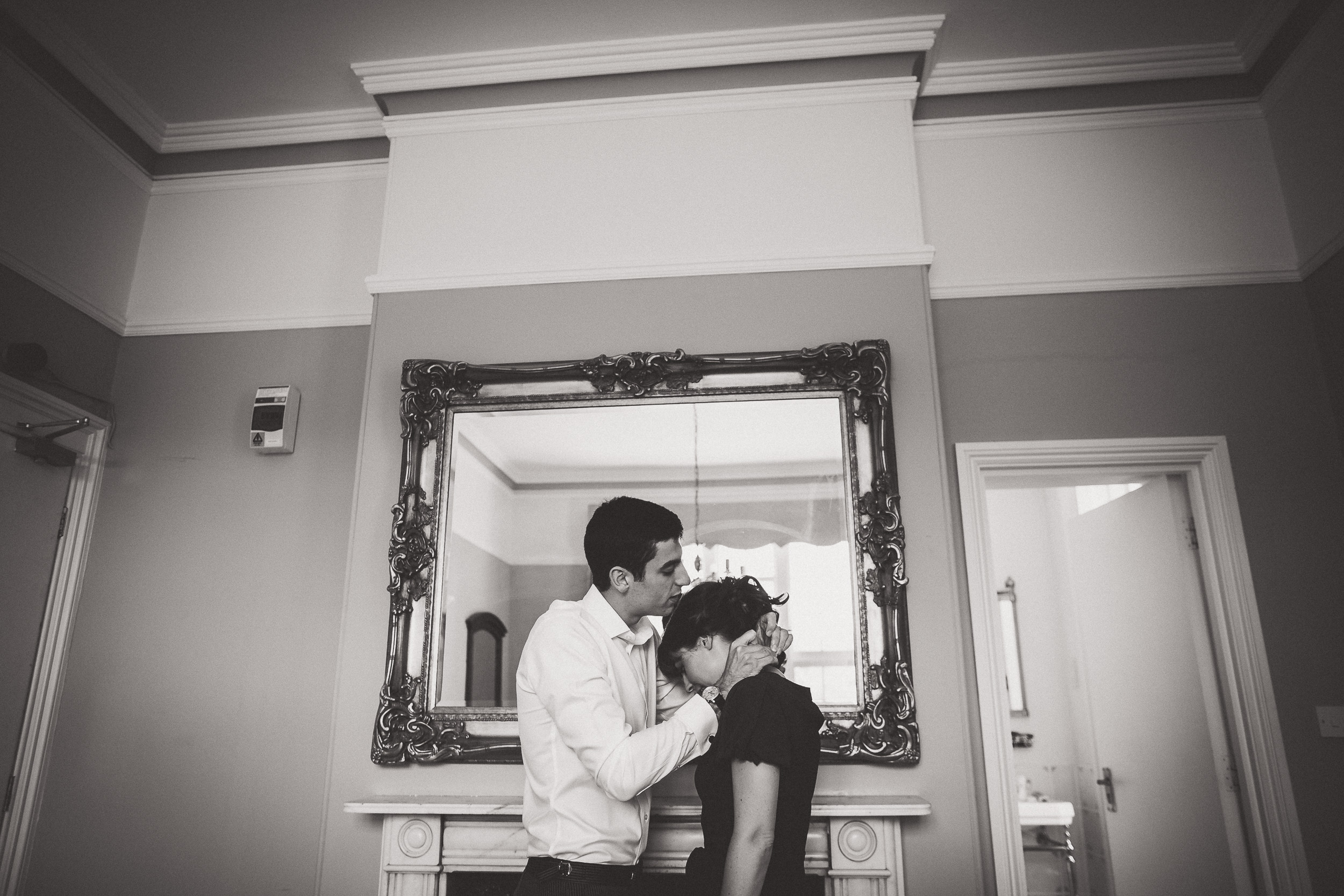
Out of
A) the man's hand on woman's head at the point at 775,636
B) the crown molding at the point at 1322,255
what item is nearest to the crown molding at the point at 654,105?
the crown molding at the point at 1322,255

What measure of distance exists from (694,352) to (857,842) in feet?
5.20

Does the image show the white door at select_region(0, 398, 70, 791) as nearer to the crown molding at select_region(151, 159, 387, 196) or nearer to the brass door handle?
the crown molding at select_region(151, 159, 387, 196)

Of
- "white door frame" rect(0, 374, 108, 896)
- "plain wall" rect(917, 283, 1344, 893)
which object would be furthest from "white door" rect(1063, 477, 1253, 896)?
"white door frame" rect(0, 374, 108, 896)

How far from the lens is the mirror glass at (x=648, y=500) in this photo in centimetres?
255

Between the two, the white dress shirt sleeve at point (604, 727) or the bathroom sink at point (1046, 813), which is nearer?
the white dress shirt sleeve at point (604, 727)

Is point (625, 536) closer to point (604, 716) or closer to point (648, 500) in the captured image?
point (604, 716)

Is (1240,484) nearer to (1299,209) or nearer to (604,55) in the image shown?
(1299,209)

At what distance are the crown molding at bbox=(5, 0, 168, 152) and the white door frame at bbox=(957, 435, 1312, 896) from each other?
3.53m

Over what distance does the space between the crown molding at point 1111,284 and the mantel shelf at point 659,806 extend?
5.55 ft

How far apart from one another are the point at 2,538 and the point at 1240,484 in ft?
14.0

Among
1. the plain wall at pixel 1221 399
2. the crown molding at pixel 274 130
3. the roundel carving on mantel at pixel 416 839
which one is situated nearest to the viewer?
the roundel carving on mantel at pixel 416 839

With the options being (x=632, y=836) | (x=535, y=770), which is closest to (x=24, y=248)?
(x=535, y=770)

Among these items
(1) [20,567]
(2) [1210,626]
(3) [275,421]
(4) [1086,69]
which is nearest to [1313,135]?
(4) [1086,69]

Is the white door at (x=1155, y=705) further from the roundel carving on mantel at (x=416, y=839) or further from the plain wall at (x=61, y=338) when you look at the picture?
the plain wall at (x=61, y=338)
